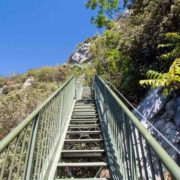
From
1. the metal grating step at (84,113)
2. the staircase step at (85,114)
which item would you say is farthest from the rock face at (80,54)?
the staircase step at (85,114)

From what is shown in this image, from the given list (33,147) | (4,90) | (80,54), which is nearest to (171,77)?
(33,147)

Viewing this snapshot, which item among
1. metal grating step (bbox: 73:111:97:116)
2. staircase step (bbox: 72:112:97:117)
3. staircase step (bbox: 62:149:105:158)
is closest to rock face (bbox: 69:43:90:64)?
metal grating step (bbox: 73:111:97:116)

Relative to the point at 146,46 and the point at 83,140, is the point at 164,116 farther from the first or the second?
the point at 146,46

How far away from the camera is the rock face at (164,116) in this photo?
243 inches

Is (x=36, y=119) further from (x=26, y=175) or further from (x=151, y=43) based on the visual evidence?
(x=151, y=43)

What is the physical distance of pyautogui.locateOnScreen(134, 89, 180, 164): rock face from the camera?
20.3ft

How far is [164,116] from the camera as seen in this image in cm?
705

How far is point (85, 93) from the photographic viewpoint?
20.0 m

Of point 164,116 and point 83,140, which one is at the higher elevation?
point 164,116

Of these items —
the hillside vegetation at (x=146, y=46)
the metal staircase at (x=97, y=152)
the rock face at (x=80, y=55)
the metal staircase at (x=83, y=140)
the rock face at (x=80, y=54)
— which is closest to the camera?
the metal staircase at (x=97, y=152)

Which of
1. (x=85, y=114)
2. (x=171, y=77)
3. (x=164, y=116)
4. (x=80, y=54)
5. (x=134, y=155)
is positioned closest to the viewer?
(x=134, y=155)

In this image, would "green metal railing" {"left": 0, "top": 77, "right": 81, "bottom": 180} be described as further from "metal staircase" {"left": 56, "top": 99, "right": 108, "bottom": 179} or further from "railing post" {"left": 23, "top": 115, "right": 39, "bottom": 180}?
"metal staircase" {"left": 56, "top": 99, "right": 108, "bottom": 179}

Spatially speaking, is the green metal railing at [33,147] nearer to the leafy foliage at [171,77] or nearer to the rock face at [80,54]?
the leafy foliage at [171,77]

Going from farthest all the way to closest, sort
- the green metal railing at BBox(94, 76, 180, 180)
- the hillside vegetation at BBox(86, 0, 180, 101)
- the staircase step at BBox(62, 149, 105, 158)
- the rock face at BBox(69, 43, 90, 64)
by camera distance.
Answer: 1. the rock face at BBox(69, 43, 90, 64)
2. the hillside vegetation at BBox(86, 0, 180, 101)
3. the staircase step at BBox(62, 149, 105, 158)
4. the green metal railing at BBox(94, 76, 180, 180)
